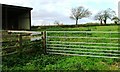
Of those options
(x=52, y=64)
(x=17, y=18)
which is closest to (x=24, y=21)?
(x=17, y=18)

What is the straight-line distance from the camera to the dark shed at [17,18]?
91.8ft

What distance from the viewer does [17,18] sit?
103 ft

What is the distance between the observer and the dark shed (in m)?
28.0

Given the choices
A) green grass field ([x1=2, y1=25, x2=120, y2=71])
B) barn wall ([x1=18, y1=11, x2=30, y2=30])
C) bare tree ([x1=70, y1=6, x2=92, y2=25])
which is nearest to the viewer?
green grass field ([x1=2, y1=25, x2=120, y2=71])

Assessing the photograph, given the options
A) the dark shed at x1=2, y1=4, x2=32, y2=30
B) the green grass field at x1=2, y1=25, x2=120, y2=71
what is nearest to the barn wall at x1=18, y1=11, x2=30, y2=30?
the dark shed at x1=2, y1=4, x2=32, y2=30

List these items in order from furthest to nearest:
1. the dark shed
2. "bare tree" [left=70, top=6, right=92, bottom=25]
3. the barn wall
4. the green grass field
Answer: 1. "bare tree" [left=70, top=6, right=92, bottom=25]
2. the barn wall
3. the dark shed
4. the green grass field

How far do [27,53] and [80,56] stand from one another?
92.6 inches

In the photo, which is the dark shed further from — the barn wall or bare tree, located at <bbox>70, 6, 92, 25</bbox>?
bare tree, located at <bbox>70, 6, 92, 25</bbox>

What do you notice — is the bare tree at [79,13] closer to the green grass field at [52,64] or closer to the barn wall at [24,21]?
the barn wall at [24,21]

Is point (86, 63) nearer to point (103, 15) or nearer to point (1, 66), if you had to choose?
point (1, 66)

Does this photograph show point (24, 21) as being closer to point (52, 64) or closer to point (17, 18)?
point (17, 18)

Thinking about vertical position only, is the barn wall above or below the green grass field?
above

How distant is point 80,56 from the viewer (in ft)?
34.2

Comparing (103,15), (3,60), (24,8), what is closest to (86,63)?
(3,60)
